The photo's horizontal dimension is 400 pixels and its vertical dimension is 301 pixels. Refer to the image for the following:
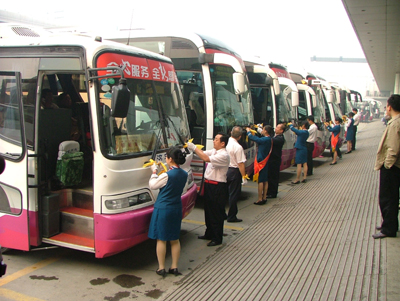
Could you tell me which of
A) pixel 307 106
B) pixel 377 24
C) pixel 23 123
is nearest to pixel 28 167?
pixel 23 123

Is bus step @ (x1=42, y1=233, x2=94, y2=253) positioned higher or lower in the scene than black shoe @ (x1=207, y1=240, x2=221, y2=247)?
higher

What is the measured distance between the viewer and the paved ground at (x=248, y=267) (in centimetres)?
418

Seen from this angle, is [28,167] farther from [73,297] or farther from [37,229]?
[73,297]

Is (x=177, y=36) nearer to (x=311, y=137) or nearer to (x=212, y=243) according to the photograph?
(x=212, y=243)

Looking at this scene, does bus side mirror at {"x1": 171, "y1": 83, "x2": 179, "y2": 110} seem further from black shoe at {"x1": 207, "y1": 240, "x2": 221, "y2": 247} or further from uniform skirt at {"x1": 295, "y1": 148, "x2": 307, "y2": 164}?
uniform skirt at {"x1": 295, "y1": 148, "x2": 307, "y2": 164}

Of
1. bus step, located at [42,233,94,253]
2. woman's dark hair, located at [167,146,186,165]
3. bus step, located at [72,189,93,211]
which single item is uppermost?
woman's dark hair, located at [167,146,186,165]

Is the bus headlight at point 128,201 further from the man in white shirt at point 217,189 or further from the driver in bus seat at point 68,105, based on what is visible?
the driver in bus seat at point 68,105

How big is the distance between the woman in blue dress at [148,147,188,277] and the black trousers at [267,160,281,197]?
178 inches

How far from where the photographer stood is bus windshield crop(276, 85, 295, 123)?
11945mm

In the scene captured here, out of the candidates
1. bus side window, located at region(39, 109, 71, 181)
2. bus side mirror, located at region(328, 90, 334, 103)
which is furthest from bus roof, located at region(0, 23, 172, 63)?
bus side mirror, located at region(328, 90, 334, 103)

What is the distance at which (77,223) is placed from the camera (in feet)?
16.2

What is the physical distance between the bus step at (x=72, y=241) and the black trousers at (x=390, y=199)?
12.2 feet

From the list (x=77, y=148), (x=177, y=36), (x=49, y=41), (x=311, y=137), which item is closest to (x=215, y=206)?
(x=77, y=148)

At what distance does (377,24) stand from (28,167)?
564 inches
